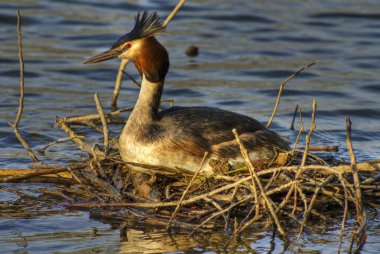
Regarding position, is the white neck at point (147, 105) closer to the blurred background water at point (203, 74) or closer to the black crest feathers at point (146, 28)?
the black crest feathers at point (146, 28)

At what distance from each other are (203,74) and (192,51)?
3.15ft

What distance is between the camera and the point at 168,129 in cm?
725

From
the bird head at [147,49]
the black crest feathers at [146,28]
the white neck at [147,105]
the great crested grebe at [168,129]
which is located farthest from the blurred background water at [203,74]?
the black crest feathers at [146,28]

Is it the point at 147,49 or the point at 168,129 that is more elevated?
the point at 147,49

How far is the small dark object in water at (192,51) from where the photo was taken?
13.4 metres

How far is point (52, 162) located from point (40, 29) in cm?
626

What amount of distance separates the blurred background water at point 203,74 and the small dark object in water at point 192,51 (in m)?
0.11

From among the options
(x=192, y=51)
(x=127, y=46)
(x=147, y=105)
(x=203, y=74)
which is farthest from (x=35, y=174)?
(x=192, y=51)

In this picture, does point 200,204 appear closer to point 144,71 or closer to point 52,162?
point 144,71

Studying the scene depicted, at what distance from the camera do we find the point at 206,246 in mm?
6172

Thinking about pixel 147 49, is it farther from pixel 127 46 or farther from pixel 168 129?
pixel 168 129

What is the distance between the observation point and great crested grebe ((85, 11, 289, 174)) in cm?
711

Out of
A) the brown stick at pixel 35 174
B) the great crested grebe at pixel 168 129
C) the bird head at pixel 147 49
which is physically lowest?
the brown stick at pixel 35 174

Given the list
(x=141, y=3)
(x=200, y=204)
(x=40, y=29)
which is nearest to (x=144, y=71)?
(x=200, y=204)
